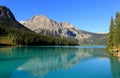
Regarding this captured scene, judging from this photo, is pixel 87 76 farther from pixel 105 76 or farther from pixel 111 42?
pixel 111 42

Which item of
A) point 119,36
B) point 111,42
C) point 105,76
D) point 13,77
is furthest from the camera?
point 111,42

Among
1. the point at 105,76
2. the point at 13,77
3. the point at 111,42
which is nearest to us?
the point at 13,77

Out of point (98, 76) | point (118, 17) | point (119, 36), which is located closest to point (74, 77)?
point (98, 76)

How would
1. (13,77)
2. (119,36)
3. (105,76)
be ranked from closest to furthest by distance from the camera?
(13,77), (105,76), (119,36)

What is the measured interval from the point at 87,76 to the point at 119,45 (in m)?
60.3

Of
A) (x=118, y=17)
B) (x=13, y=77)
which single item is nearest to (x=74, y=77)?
(x=13, y=77)

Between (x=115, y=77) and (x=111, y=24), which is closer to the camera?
(x=115, y=77)

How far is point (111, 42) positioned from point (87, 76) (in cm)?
7494

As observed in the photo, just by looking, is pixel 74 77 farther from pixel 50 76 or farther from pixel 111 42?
pixel 111 42

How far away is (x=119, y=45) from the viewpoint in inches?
3600

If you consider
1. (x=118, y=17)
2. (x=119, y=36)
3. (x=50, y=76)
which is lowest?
(x=50, y=76)

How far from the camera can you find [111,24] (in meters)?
110

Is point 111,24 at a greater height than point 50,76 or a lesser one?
greater

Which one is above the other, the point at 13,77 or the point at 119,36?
the point at 119,36
